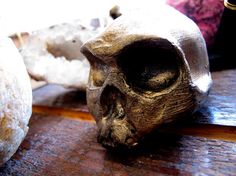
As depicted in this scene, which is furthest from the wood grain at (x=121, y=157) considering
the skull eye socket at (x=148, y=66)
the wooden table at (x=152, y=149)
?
the skull eye socket at (x=148, y=66)

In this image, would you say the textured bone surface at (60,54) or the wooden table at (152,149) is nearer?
the wooden table at (152,149)

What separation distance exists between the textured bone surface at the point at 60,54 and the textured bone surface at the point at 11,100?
22cm

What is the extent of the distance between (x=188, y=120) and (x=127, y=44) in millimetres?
232

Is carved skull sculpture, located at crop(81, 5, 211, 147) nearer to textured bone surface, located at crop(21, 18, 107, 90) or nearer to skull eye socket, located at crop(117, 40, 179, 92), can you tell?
skull eye socket, located at crop(117, 40, 179, 92)

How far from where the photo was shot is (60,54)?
0.89 m

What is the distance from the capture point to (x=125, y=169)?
466 millimetres

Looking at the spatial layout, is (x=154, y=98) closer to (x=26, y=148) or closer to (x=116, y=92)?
(x=116, y=92)

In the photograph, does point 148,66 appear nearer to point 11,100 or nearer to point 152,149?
point 152,149

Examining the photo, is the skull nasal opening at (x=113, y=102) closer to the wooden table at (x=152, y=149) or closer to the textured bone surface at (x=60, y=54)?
the wooden table at (x=152, y=149)

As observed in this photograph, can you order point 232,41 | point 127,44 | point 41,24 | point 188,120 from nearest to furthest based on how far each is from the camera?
point 127,44, point 188,120, point 232,41, point 41,24

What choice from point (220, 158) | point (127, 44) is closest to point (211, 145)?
point (220, 158)

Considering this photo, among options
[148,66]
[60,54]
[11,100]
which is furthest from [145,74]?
[60,54]

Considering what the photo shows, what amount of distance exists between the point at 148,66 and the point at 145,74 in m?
0.02

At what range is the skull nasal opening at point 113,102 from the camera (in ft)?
1.57
